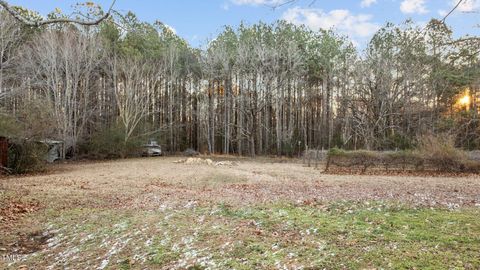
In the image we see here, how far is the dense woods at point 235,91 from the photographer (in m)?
19.5

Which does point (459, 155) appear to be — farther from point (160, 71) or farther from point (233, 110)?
point (160, 71)

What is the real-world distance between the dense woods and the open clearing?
506 inches

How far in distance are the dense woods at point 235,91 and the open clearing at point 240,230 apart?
42.2 feet

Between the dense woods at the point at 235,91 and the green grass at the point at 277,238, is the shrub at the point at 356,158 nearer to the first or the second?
the dense woods at the point at 235,91

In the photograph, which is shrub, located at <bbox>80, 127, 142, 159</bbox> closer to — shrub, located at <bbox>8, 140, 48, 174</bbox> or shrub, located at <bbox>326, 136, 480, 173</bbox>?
shrub, located at <bbox>8, 140, 48, 174</bbox>

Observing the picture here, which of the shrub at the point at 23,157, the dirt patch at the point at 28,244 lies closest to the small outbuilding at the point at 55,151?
the shrub at the point at 23,157

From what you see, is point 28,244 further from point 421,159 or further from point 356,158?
point 421,159

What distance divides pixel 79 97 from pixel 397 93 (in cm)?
1942

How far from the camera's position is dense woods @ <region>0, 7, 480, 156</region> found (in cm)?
1953

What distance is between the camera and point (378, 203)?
19.6 feet

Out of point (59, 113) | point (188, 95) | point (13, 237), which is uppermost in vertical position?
point (188, 95)

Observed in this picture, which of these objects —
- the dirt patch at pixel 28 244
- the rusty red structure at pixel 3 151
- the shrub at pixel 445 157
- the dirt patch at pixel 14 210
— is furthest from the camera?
the shrub at pixel 445 157

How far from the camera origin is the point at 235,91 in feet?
83.3

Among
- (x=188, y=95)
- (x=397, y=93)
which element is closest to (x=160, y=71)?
(x=188, y=95)
